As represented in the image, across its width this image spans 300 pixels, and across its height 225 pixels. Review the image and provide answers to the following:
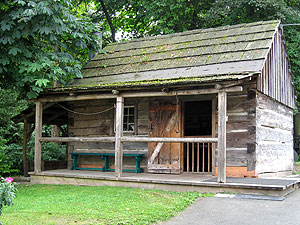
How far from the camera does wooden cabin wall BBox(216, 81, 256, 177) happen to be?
34.6 feet

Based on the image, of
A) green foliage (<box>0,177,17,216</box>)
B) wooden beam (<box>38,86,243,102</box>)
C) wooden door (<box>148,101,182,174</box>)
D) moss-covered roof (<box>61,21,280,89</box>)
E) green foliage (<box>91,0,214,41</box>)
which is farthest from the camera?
green foliage (<box>91,0,214,41</box>)

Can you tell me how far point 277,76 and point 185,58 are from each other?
11.0 ft

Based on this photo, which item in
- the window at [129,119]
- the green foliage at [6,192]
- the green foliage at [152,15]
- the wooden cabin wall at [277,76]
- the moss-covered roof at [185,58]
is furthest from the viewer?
the green foliage at [152,15]

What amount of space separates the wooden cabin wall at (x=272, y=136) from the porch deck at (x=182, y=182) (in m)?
1.18

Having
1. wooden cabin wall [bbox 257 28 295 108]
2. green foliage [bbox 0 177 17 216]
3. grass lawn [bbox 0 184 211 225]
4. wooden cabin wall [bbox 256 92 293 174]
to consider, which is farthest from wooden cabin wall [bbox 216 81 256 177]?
green foliage [bbox 0 177 17 216]

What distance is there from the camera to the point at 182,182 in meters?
9.64

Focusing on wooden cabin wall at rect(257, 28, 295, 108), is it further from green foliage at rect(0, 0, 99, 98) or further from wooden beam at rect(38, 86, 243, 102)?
green foliage at rect(0, 0, 99, 98)

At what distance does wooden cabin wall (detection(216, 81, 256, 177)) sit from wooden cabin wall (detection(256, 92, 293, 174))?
23cm

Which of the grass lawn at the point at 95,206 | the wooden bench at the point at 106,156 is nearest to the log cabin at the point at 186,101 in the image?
the wooden bench at the point at 106,156

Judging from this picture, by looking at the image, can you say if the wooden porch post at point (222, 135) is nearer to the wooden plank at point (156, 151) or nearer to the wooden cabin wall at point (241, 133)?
the wooden cabin wall at point (241, 133)

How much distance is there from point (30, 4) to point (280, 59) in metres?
8.59

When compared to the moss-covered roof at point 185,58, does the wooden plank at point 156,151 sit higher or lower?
lower

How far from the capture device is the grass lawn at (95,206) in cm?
654

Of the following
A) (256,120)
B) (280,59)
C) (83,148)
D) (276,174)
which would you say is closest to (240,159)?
(256,120)
